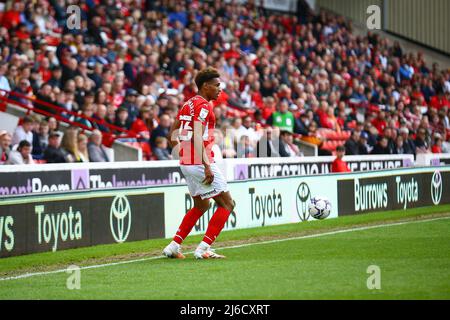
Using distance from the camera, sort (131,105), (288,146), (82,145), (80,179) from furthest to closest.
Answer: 1. (288,146)
2. (131,105)
3. (82,145)
4. (80,179)

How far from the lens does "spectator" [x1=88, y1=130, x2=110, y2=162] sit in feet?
61.4

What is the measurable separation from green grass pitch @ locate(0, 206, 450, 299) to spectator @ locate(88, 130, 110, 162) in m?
3.90

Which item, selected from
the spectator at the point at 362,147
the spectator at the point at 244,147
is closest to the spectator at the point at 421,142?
the spectator at the point at 362,147

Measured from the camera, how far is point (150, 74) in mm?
23312

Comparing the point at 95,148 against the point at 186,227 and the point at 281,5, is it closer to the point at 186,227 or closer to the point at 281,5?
the point at 186,227

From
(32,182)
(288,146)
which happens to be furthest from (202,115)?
(288,146)

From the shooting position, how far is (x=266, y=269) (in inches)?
423

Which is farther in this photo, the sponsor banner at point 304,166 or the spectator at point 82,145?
the sponsor banner at point 304,166

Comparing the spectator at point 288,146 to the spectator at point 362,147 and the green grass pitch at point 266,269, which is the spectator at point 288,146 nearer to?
the spectator at point 362,147

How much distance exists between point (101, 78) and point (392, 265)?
12.5 metres

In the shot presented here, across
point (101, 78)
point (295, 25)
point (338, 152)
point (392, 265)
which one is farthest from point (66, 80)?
point (295, 25)

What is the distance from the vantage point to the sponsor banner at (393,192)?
66.4ft

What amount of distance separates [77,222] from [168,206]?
2.26 meters

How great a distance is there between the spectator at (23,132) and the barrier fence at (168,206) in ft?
12.3
